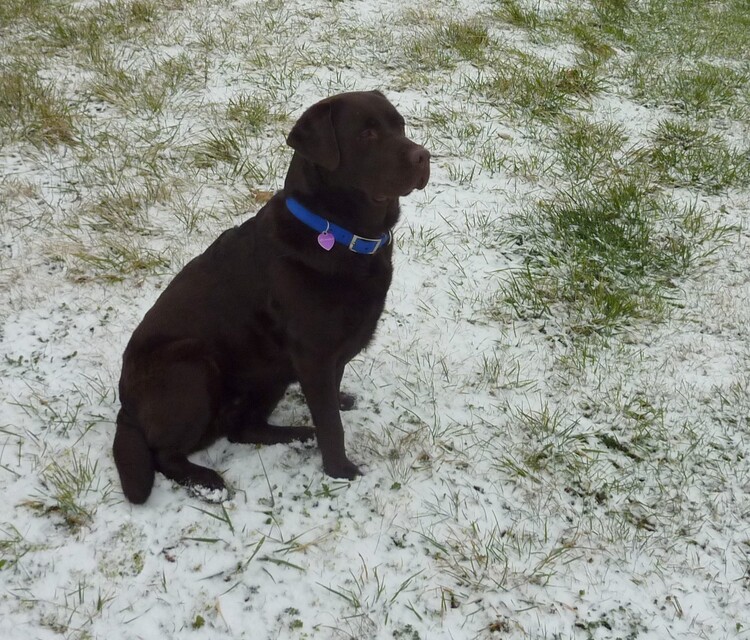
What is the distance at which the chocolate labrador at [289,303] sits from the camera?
83.6 inches

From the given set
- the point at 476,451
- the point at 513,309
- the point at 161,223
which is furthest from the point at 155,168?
the point at 476,451

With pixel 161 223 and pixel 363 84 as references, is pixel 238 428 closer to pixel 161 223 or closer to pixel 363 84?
pixel 161 223

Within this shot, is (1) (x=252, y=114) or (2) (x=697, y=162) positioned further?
(1) (x=252, y=114)

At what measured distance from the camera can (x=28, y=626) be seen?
1819 millimetres

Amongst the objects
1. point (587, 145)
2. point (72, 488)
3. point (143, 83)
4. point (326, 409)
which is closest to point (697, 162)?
point (587, 145)

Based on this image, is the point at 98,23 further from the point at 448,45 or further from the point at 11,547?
the point at 11,547

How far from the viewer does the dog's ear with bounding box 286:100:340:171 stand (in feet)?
6.75

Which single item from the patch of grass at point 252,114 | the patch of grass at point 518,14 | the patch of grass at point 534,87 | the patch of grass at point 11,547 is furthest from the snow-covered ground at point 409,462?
the patch of grass at point 518,14

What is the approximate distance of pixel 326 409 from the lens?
2.26 m

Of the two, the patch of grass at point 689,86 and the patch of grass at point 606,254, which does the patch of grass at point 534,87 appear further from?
the patch of grass at point 606,254

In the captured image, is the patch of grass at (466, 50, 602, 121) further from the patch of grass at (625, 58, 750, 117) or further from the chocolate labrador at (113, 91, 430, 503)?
the chocolate labrador at (113, 91, 430, 503)

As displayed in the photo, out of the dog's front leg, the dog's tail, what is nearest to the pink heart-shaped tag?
the dog's front leg

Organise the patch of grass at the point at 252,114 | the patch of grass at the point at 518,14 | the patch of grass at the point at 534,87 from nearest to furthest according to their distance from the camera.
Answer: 1. the patch of grass at the point at 252,114
2. the patch of grass at the point at 534,87
3. the patch of grass at the point at 518,14

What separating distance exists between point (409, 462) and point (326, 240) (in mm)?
989
